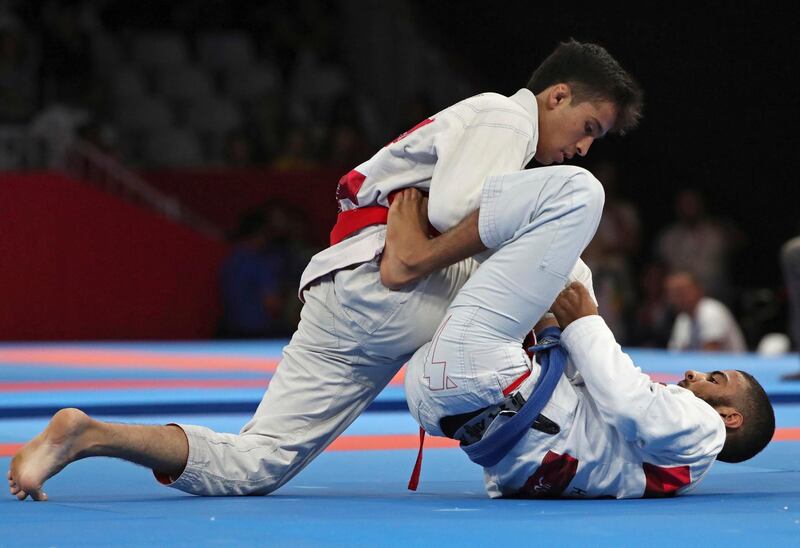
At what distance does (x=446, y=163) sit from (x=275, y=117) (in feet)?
34.3

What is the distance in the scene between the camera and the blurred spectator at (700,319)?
10031 mm

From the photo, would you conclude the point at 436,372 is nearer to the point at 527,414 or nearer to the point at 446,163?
the point at 527,414

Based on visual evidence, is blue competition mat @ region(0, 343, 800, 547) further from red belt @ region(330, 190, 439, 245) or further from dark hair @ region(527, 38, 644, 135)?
dark hair @ region(527, 38, 644, 135)

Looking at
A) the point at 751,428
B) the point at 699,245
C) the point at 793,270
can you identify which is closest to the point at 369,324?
the point at 751,428

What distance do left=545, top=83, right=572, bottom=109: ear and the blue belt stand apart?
1.95ft

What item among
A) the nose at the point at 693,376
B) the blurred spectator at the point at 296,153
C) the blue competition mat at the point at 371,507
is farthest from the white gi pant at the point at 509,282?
the blurred spectator at the point at 296,153

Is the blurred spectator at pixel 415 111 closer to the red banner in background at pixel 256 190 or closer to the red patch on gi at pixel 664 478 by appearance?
the red banner in background at pixel 256 190

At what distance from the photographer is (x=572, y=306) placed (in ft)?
10.8

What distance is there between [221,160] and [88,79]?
1.64 metres

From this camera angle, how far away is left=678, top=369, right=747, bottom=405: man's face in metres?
3.36

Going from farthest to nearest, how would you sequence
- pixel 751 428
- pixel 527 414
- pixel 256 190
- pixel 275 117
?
pixel 275 117 < pixel 256 190 < pixel 751 428 < pixel 527 414

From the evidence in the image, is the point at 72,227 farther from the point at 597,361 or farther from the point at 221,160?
the point at 597,361

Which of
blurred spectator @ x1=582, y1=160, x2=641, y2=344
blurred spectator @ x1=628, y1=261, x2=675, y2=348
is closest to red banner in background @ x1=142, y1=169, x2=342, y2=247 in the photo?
blurred spectator @ x1=582, y1=160, x2=641, y2=344

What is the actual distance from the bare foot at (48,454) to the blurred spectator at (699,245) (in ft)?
29.2
